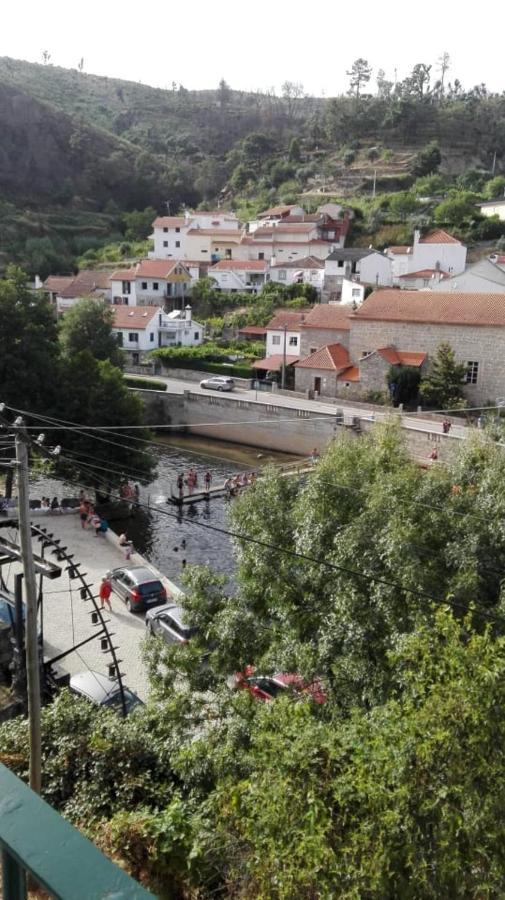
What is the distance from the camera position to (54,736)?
821 centimetres

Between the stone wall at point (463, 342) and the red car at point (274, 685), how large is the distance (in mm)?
30844

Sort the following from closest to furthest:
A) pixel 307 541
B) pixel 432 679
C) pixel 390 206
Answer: pixel 432 679
pixel 307 541
pixel 390 206

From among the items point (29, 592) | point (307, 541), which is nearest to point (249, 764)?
point (29, 592)

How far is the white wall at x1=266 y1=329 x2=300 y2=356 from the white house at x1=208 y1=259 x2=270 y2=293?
624 inches

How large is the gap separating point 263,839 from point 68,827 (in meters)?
4.64

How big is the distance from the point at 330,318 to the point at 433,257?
1865 centimetres

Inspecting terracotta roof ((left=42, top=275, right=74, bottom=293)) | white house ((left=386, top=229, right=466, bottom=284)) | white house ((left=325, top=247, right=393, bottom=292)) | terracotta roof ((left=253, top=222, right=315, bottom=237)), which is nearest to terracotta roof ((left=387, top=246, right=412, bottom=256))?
white house ((left=386, top=229, right=466, bottom=284))

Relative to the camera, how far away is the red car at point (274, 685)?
31.3ft

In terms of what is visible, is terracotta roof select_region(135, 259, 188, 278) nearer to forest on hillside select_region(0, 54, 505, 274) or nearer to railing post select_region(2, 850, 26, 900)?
forest on hillside select_region(0, 54, 505, 274)

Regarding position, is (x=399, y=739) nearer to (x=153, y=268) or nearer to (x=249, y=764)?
(x=249, y=764)

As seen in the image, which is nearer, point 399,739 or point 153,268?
point 399,739

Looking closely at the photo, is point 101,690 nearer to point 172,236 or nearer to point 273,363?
point 273,363

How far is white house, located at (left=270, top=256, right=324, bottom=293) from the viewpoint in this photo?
61781 mm

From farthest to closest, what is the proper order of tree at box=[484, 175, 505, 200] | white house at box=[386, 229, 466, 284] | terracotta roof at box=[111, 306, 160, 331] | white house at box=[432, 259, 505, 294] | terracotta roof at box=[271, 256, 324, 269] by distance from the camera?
1. tree at box=[484, 175, 505, 200]
2. terracotta roof at box=[271, 256, 324, 269]
3. white house at box=[386, 229, 466, 284]
4. terracotta roof at box=[111, 306, 160, 331]
5. white house at box=[432, 259, 505, 294]
